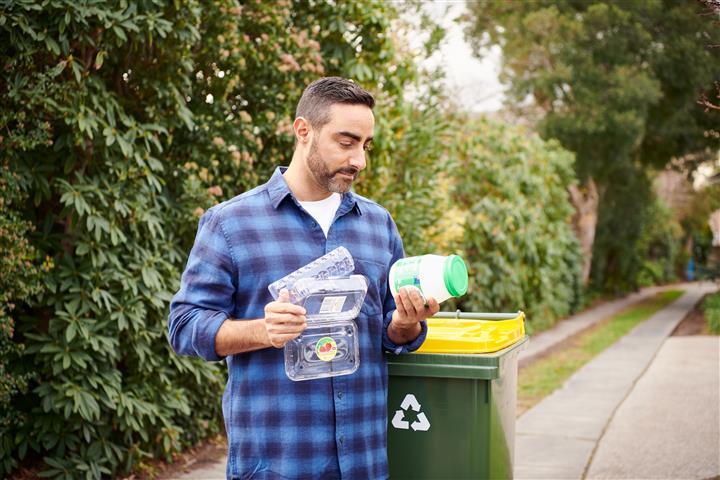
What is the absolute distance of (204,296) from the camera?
7.68 ft

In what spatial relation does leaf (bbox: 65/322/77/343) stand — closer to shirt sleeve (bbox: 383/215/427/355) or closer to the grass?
shirt sleeve (bbox: 383/215/427/355)

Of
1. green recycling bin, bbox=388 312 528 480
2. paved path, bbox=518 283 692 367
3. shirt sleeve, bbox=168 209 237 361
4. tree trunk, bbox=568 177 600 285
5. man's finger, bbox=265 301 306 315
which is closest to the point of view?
man's finger, bbox=265 301 306 315

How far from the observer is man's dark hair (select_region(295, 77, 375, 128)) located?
2.43 m

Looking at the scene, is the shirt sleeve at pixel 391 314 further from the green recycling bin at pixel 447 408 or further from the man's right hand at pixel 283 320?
the man's right hand at pixel 283 320

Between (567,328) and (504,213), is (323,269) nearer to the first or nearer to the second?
(504,213)

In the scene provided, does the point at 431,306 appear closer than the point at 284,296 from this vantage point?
No

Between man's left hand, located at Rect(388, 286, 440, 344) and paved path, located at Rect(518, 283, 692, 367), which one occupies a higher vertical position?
man's left hand, located at Rect(388, 286, 440, 344)

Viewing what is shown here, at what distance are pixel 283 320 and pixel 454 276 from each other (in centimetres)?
57

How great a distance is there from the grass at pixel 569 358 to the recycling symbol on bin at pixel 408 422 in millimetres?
4745

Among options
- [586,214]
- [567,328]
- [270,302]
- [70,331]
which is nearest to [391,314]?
[270,302]

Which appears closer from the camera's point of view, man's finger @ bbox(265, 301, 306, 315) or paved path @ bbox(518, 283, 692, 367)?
man's finger @ bbox(265, 301, 306, 315)

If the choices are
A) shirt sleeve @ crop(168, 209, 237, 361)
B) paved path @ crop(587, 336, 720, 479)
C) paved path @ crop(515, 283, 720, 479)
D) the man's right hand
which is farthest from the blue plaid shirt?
paved path @ crop(587, 336, 720, 479)

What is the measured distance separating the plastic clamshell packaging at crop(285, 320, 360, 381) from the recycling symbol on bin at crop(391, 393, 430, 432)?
2.23ft

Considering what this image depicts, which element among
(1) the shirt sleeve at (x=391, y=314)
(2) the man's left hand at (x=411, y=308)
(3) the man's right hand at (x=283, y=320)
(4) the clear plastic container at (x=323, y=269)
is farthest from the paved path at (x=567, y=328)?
(3) the man's right hand at (x=283, y=320)
